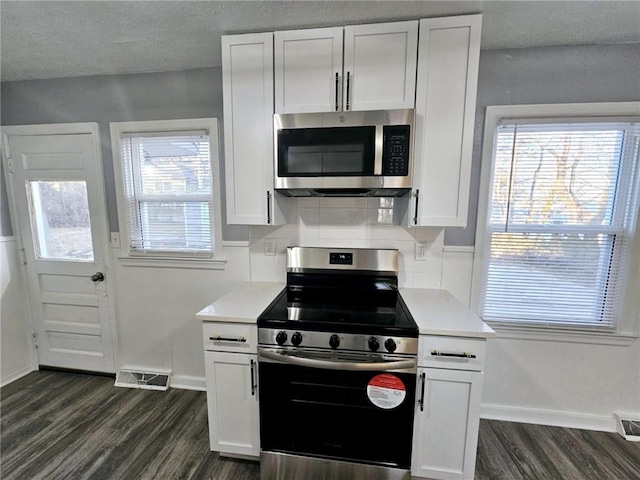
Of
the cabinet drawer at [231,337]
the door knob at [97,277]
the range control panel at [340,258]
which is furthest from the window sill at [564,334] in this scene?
the door knob at [97,277]

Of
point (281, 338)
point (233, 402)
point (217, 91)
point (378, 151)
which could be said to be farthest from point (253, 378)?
point (217, 91)

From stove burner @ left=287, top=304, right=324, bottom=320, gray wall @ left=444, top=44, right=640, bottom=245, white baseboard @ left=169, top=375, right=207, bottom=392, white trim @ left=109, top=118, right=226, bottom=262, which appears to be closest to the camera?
stove burner @ left=287, top=304, right=324, bottom=320

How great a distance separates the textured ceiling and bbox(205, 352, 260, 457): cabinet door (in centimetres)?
183

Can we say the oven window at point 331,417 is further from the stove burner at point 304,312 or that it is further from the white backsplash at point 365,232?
the white backsplash at point 365,232

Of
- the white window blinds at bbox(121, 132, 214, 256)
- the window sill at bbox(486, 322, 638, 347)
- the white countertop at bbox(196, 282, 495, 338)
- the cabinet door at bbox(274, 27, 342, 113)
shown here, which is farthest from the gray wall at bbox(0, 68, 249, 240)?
the window sill at bbox(486, 322, 638, 347)

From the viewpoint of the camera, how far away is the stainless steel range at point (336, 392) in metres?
1.34

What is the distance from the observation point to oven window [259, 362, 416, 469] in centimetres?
137

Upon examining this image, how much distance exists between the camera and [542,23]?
59.2 inches

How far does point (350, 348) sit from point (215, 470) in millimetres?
1123

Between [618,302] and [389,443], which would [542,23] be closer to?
[618,302]

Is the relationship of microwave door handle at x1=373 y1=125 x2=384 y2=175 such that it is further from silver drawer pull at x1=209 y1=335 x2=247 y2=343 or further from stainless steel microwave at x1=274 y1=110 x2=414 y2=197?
silver drawer pull at x1=209 y1=335 x2=247 y2=343

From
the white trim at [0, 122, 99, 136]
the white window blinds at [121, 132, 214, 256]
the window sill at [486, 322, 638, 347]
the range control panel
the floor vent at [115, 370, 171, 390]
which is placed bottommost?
the floor vent at [115, 370, 171, 390]

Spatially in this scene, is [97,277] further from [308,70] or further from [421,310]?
[421,310]

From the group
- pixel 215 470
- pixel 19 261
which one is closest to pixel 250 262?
pixel 215 470
